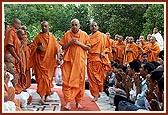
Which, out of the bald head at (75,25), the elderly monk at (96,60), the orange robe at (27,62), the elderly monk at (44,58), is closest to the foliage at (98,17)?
the elderly monk at (96,60)

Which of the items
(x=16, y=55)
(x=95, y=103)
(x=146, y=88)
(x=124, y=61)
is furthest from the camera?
(x=124, y=61)

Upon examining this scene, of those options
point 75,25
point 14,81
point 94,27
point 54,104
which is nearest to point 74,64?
point 75,25

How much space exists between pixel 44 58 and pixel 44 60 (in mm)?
31

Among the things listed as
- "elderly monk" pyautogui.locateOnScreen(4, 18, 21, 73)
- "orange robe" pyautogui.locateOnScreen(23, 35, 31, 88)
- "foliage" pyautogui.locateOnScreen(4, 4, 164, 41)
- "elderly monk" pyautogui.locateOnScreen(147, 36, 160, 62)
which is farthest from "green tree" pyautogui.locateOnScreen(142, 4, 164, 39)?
A: "elderly monk" pyautogui.locateOnScreen(4, 18, 21, 73)

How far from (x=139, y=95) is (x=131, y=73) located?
2.62 feet

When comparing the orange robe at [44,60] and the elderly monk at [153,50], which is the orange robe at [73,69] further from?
the elderly monk at [153,50]

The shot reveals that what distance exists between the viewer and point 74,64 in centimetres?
587

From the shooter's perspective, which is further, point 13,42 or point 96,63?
point 96,63

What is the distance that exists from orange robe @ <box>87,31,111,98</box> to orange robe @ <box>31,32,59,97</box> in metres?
0.78

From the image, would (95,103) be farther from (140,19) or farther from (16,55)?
(140,19)

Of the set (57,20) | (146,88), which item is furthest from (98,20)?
(146,88)

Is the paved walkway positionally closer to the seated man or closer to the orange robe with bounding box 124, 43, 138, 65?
the seated man

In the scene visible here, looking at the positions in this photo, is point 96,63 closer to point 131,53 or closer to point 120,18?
point 120,18

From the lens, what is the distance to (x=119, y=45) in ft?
27.5
